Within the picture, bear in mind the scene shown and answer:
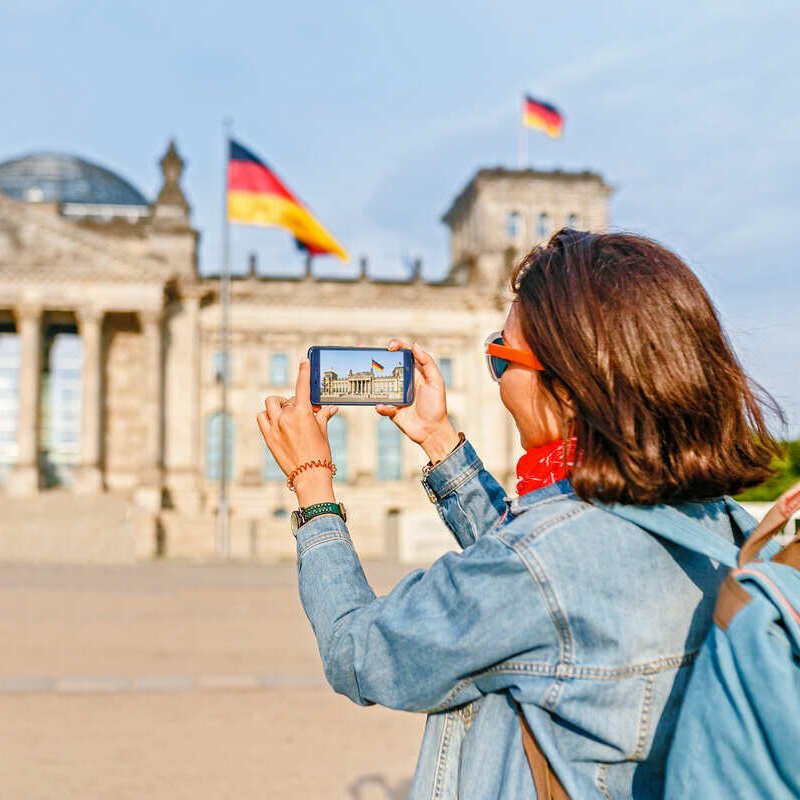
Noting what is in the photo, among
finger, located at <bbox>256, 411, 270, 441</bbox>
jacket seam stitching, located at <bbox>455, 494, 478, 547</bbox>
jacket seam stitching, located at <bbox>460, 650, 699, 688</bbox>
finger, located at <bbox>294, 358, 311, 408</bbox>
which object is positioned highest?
finger, located at <bbox>294, 358, 311, 408</bbox>

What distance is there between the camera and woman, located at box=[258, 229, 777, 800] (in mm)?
2066

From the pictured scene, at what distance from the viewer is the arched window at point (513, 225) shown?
5897cm

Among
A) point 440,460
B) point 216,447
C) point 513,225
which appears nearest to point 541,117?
point 513,225

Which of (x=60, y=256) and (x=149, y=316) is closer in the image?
(x=60, y=256)

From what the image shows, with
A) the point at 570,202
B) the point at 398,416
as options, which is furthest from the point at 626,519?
the point at 570,202

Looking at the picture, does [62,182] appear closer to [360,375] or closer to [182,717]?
[182,717]

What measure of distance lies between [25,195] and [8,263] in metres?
13.6

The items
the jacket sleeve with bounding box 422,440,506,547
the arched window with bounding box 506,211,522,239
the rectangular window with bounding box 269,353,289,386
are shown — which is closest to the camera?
the jacket sleeve with bounding box 422,440,506,547

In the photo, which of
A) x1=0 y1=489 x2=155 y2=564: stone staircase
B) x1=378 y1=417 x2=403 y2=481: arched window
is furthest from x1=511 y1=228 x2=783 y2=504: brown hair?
x1=378 y1=417 x2=403 y2=481: arched window

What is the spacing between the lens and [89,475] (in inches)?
1839

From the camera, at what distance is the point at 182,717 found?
9008 millimetres

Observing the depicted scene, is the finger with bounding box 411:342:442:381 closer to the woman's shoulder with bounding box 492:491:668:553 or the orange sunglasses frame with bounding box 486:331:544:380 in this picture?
the orange sunglasses frame with bounding box 486:331:544:380

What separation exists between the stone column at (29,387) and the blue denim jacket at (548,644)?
46.2 metres

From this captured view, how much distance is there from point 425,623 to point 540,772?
364mm
